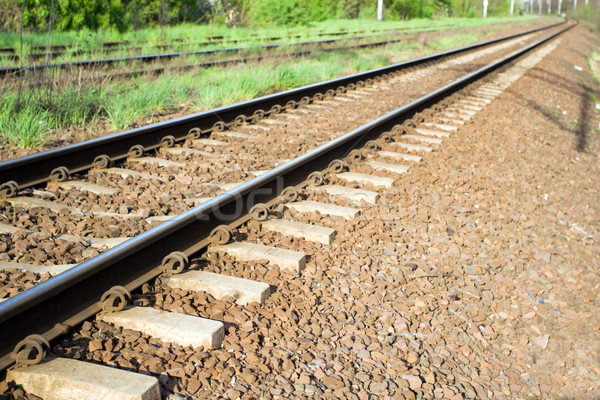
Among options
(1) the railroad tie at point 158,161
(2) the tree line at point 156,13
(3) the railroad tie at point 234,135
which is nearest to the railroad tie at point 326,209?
(1) the railroad tie at point 158,161

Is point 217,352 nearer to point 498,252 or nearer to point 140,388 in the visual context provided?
point 140,388

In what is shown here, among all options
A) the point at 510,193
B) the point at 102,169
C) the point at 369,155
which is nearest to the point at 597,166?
the point at 510,193

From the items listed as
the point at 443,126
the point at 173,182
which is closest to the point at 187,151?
the point at 173,182

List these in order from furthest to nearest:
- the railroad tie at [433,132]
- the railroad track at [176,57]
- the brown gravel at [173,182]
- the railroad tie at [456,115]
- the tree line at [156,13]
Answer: the tree line at [156,13] → the railroad tie at [456,115] → the railroad track at [176,57] → the railroad tie at [433,132] → the brown gravel at [173,182]

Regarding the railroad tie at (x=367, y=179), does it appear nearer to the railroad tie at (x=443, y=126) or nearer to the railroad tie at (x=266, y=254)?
the railroad tie at (x=266, y=254)

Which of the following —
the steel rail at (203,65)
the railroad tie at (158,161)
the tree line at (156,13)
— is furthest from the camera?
the tree line at (156,13)

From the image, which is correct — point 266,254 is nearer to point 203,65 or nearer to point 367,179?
point 367,179

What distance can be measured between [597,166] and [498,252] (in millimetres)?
3753

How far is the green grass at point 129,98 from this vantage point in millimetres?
6507

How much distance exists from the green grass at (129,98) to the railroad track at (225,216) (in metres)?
0.98

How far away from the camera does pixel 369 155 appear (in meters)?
6.32

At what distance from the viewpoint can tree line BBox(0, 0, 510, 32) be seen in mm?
17516

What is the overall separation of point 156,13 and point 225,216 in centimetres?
2239

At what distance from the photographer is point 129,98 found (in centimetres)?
798
